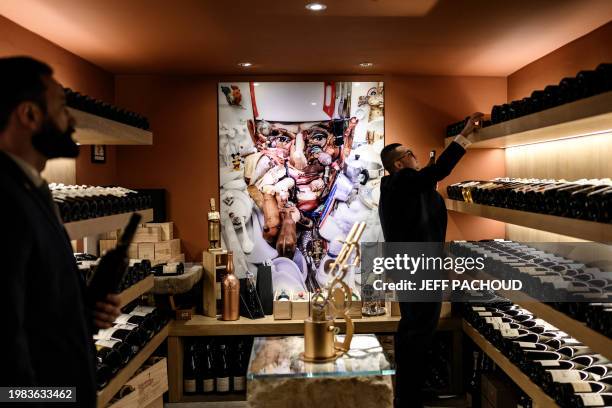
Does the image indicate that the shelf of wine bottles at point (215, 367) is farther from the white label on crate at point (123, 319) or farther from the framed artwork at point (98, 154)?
the framed artwork at point (98, 154)

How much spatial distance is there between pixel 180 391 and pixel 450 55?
3297 millimetres

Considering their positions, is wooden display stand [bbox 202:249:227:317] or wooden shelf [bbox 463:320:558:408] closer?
wooden shelf [bbox 463:320:558:408]

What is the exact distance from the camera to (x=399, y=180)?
12.4ft

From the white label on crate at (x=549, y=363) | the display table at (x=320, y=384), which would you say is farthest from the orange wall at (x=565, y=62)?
the display table at (x=320, y=384)

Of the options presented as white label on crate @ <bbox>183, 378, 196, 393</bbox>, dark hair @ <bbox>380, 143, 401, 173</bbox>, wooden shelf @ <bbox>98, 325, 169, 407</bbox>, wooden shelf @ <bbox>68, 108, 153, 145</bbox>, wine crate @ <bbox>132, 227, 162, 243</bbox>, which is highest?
wooden shelf @ <bbox>68, 108, 153, 145</bbox>

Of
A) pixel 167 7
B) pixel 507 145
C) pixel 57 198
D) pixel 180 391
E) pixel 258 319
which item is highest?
pixel 167 7

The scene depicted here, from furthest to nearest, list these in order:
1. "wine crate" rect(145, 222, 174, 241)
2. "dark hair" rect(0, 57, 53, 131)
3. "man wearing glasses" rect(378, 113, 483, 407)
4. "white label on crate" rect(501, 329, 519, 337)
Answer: "wine crate" rect(145, 222, 174, 241), "man wearing glasses" rect(378, 113, 483, 407), "white label on crate" rect(501, 329, 519, 337), "dark hair" rect(0, 57, 53, 131)

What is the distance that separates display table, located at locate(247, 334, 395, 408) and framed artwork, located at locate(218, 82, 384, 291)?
2.27 meters

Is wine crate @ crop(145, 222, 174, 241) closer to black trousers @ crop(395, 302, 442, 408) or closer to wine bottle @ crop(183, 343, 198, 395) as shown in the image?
wine bottle @ crop(183, 343, 198, 395)

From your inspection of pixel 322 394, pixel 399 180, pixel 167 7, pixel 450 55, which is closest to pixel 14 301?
pixel 322 394

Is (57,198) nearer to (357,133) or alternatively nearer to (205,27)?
(205,27)

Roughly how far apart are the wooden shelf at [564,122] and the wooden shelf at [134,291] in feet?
7.89

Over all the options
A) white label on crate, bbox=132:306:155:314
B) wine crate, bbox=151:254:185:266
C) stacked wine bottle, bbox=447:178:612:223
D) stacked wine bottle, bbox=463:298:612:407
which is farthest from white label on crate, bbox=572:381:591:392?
wine crate, bbox=151:254:185:266

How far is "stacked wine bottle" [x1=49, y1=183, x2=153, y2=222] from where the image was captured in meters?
2.47
